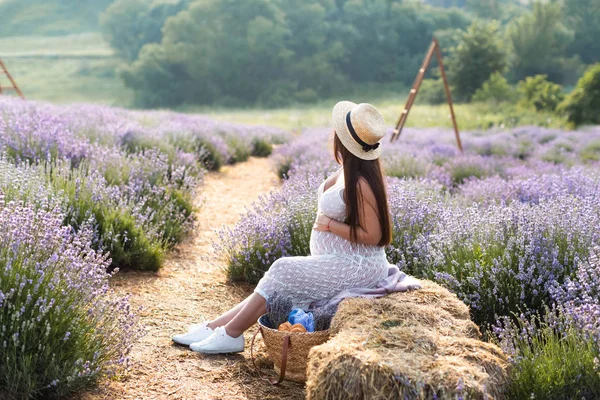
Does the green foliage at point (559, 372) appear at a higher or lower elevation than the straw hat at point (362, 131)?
lower

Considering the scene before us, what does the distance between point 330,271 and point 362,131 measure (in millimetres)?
764

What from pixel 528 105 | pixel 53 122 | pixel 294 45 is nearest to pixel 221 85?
pixel 294 45

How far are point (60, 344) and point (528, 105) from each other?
83.0 ft

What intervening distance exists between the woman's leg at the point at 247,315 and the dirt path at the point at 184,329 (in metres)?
0.17

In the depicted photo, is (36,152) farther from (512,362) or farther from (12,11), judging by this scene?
(12,11)

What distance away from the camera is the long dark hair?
3.38 metres

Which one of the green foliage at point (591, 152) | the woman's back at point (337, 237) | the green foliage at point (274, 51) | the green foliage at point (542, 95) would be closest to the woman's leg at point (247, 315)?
the woman's back at point (337, 237)

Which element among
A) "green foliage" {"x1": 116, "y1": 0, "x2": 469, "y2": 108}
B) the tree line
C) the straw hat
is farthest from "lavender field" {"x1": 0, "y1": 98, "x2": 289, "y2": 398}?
"green foliage" {"x1": 116, "y1": 0, "x2": 469, "y2": 108}

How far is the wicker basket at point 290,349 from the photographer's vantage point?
3209 millimetres

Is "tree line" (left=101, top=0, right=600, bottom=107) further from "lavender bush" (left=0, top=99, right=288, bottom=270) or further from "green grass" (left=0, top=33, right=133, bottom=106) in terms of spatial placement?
"lavender bush" (left=0, top=99, right=288, bottom=270)

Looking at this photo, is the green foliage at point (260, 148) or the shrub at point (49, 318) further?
the green foliage at point (260, 148)

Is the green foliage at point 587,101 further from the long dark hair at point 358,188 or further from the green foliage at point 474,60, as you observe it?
the long dark hair at point 358,188

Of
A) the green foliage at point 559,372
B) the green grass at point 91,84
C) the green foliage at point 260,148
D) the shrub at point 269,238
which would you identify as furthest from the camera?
the green grass at point 91,84

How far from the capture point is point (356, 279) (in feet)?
11.4
